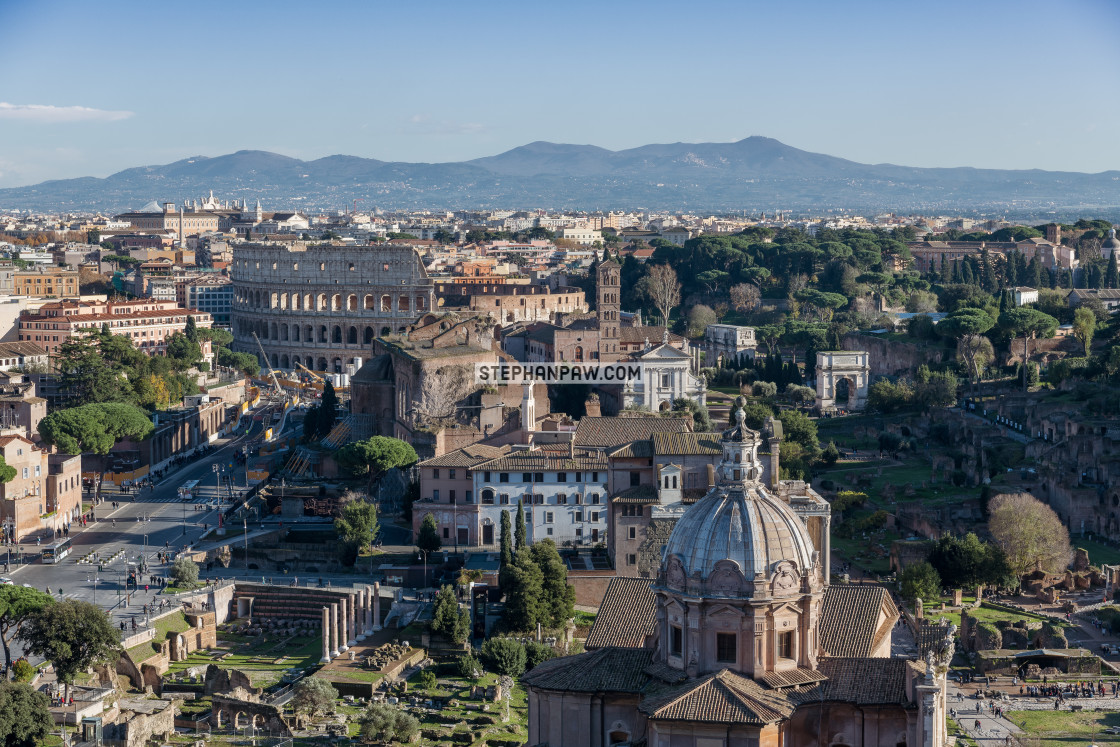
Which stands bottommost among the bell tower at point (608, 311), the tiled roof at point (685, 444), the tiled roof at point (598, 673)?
the tiled roof at point (598, 673)

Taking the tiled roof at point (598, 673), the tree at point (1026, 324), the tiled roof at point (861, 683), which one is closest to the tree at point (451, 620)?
the tiled roof at point (598, 673)

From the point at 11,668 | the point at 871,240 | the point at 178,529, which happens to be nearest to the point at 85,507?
the point at 178,529

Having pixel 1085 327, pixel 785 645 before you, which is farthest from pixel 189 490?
pixel 1085 327

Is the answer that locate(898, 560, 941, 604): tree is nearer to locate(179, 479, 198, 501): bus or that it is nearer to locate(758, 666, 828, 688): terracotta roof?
locate(758, 666, 828, 688): terracotta roof

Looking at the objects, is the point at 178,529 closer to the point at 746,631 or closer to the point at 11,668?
the point at 11,668

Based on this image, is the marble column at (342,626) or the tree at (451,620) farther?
the marble column at (342,626)

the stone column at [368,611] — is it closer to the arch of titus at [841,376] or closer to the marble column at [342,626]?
the marble column at [342,626]
